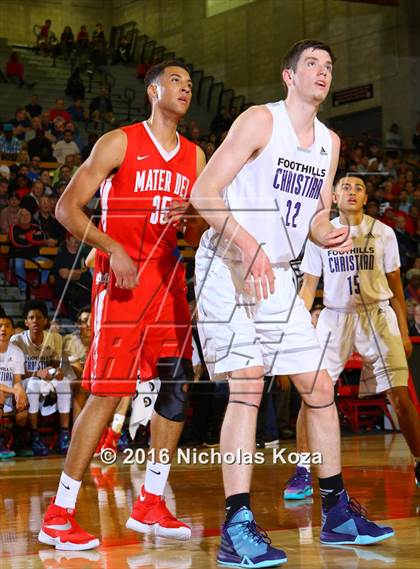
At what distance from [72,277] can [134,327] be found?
6596 mm

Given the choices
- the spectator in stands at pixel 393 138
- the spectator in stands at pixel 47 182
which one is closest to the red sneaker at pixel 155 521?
the spectator in stands at pixel 47 182

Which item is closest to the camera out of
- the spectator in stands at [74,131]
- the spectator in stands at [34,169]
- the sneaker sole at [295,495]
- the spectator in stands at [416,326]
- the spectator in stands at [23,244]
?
the sneaker sole at [295,495]

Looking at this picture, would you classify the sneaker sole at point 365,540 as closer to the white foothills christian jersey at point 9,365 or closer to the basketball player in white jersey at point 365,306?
the basketball player in white jersey at point 365,306

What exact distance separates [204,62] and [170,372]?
67.8 ft

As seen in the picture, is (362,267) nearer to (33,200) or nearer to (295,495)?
(295,495)

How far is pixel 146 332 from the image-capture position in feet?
15.1

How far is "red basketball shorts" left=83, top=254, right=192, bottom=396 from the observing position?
176 inches

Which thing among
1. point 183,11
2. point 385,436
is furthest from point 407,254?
point 183,11

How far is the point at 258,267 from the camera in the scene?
381 centimetres

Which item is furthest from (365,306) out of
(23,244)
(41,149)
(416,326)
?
(41,149)

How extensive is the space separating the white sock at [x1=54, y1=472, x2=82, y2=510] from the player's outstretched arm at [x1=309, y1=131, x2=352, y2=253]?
1.58 metres

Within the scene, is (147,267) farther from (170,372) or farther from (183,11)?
(183,11)

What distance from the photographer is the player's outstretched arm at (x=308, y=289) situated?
5941 mm

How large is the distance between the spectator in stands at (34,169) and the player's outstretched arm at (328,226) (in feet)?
32.6
